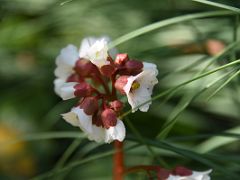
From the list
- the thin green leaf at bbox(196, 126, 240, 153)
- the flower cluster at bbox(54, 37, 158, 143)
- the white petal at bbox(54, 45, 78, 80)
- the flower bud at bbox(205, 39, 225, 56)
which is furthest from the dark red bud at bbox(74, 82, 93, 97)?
the flower bud at bbox(205, 39, 225, 56)

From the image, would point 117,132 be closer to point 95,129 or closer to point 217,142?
point 95,129

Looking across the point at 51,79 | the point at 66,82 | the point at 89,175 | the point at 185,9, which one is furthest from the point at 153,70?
the point at 51,79

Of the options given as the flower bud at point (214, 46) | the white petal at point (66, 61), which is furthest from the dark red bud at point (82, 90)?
the flower bud at point (214, 46)

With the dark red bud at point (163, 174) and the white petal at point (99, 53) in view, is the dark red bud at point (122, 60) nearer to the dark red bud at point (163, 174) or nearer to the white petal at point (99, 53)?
the white petal at point (99, 53)

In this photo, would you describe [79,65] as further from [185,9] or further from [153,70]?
[185,9]

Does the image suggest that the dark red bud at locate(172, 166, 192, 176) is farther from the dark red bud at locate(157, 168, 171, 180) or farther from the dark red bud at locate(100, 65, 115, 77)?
the dark red bud at locate(100, 65, 115, 77)

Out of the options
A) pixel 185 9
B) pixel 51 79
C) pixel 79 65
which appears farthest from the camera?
pixel 51 79
